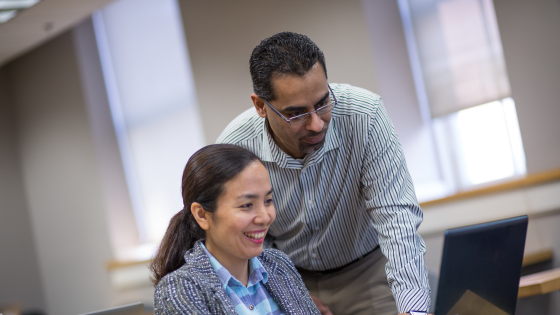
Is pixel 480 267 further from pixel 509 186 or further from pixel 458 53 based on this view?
pixel 458 53

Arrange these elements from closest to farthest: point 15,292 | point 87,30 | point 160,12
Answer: point 160,12 → point 87,30 → point 15,292

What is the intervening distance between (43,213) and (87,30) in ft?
6.94

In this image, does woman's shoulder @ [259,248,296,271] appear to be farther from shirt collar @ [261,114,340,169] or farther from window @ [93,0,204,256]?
window @ [93,0,204,256]

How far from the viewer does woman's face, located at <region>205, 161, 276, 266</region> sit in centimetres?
148

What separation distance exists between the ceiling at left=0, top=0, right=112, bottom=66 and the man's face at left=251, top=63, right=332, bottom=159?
10.0ft

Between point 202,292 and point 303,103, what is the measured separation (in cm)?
60

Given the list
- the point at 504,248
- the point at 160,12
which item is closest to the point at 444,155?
the point at 504,248

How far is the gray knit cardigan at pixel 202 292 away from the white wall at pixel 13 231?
5.20 m

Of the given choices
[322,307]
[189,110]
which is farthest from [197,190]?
[189,110]

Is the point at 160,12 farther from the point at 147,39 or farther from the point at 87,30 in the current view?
the point at 87,30

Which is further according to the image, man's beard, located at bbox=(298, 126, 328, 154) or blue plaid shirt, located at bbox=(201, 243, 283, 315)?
man's beard, located at bbox=(298, 126, 328, 154)

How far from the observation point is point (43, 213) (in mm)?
6000

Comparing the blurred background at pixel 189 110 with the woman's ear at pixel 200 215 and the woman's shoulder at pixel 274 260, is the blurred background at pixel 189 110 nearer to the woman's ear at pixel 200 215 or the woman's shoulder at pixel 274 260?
the woman's shoulder at pixel 274 260

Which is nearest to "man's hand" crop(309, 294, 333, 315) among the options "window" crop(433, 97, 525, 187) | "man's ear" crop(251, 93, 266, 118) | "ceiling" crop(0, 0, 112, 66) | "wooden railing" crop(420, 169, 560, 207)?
"man's ear" crop(251, 93, 266, 118)
